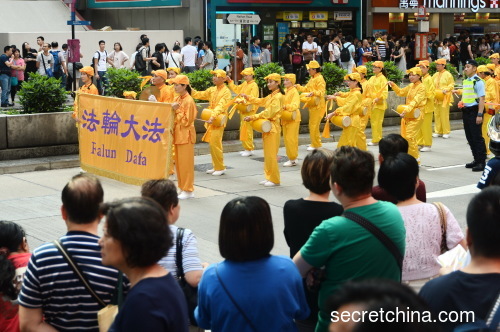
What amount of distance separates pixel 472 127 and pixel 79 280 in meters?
11.3

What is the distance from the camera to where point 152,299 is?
338 cm

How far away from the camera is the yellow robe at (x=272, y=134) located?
1305 cm

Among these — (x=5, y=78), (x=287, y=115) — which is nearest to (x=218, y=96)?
(x=287, y=115)

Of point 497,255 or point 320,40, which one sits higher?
point 320,40

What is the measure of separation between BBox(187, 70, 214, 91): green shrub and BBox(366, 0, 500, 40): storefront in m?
20.0

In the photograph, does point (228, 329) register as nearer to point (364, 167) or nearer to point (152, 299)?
point (152, 299)

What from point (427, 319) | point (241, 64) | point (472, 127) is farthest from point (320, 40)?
point (427, 319)

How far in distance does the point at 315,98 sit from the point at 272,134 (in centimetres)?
307

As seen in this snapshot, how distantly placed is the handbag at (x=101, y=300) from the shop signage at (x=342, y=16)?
3280cm

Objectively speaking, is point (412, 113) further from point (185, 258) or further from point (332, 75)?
point (185, 258)

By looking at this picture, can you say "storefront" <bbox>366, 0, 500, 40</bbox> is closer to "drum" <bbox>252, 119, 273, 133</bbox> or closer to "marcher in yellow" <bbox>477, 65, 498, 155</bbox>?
"marcher in yellow" <bbox>477, 65, 498, 155</bbox>

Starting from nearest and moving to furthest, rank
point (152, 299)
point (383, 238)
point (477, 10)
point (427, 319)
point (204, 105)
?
point (427, 319), point (152, 299), point (383, 238), point (204, 105), point (477, 10)

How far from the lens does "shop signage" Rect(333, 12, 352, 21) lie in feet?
118

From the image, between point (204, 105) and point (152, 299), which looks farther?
point (204, 105)
